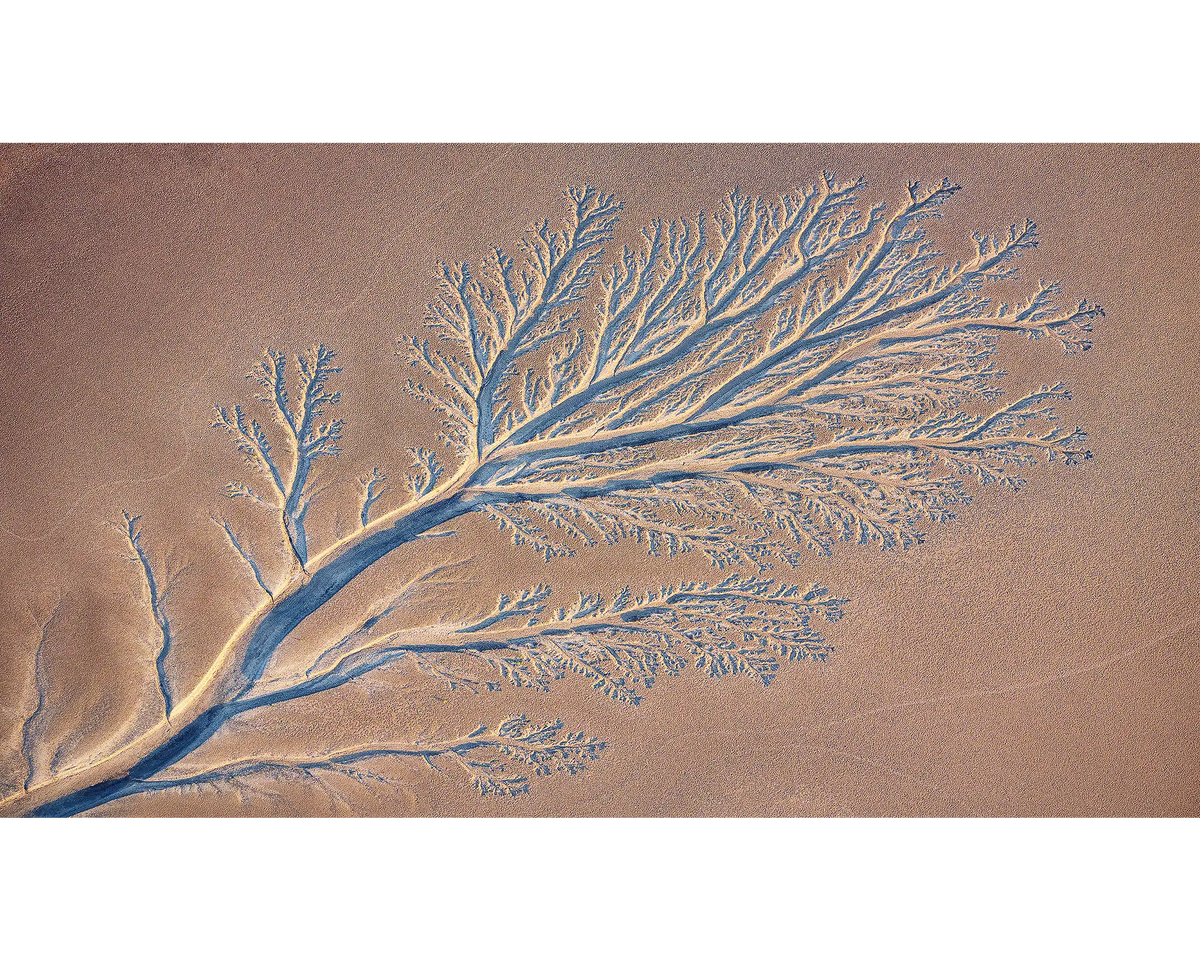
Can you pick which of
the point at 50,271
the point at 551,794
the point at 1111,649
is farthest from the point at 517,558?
the point at 1111,649

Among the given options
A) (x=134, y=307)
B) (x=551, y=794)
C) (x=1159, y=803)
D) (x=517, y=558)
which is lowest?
(x=1159, y=803)

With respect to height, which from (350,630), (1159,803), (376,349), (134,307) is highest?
(134,307)

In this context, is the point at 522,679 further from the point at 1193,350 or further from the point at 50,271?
the point at 1193,350

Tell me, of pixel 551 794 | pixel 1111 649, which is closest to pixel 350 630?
pixel 551 794

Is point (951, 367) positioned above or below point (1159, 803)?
above

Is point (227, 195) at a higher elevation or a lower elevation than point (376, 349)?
higher

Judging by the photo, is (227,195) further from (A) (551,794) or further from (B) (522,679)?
(A) (551,794)
